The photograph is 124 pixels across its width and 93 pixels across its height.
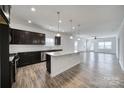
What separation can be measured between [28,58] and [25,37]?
147 centimetres

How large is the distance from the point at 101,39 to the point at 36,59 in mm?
14667

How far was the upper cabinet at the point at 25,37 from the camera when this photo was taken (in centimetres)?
567

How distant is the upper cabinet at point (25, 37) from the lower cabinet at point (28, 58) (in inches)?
31.8

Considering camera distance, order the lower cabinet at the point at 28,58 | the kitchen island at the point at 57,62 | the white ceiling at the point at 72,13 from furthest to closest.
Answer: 1. the lower cabinet at the point at 28,58
2. the kitchen island at the point at 57,62
3. the white ceiling at the point at 72,13

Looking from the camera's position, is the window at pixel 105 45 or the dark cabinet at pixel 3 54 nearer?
the dark cabinet at pixel 3 54

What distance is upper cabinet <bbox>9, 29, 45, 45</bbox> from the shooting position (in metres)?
5.67

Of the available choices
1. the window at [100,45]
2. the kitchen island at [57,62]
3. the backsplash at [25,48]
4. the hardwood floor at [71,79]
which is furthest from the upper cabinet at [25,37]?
the window at [100,45]

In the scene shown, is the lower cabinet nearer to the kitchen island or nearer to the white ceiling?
the kitchen island

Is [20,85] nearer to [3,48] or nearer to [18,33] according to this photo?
[3,48]

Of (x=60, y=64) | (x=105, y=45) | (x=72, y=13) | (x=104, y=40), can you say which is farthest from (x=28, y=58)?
(x=104, y=40)

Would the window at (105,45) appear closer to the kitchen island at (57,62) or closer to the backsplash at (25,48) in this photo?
the backsplash at (25,48)

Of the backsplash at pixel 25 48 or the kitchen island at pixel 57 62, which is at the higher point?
the backsplash at pixel 25 48
